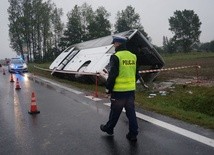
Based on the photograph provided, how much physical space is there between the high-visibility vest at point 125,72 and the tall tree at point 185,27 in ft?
321

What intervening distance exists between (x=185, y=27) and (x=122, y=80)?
10523cm

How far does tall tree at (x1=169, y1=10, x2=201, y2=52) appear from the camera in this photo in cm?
10382

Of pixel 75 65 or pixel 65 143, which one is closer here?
pixel 65 143

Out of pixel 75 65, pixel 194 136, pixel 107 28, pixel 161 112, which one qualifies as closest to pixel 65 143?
pixel 194 136

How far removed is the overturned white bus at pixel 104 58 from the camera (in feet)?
52.6

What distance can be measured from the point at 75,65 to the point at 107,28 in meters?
57.6

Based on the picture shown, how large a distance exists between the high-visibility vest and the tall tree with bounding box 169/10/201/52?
97893 mm

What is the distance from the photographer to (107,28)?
248 feet

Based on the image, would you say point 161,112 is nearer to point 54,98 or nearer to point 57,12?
point 54,98

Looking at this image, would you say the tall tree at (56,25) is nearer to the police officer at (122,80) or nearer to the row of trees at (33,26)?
the row of trees at (33,26)

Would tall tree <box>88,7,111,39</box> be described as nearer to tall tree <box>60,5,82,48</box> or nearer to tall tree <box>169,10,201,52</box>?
tall tree <box>60,5,82,48</box>

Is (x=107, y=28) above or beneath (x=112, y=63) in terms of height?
above

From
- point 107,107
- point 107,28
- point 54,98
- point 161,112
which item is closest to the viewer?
point 161,112

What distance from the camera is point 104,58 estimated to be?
16172 mm
